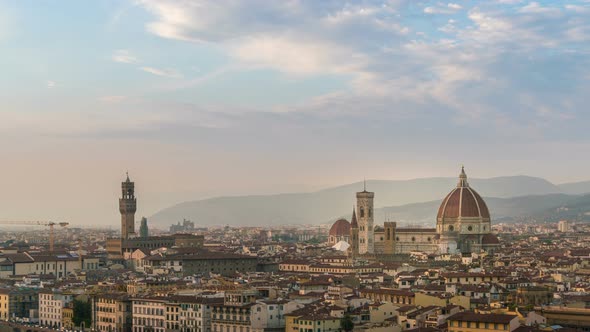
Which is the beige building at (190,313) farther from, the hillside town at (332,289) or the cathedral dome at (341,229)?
the cathedral dome at (341,229)

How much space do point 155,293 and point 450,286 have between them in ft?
68.2

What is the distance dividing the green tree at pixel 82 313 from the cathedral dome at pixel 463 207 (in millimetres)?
70818

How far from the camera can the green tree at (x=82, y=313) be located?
7862 cm

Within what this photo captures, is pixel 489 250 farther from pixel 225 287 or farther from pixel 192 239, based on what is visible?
pixel 225 287

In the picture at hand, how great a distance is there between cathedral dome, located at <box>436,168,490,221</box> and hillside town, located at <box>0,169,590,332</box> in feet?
0.60

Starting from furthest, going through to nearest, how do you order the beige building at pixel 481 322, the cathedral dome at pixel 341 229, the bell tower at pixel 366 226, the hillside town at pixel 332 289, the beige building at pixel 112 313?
the cathedral dome at pixel 341 229
the bell tower at pixel 366 226
the beige building at pixel 112 313
the hillside town at pixel 332 289
the beige building at pixel 481 322

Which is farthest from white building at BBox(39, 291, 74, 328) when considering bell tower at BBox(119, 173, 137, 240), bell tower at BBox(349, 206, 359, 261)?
bell tower at BBox(119, 173, 137, 240)

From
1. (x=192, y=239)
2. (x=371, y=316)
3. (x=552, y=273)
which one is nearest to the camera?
(x=371, y=316)

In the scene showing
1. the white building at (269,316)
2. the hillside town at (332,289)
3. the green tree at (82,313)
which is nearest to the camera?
the hillside town at (332,289)

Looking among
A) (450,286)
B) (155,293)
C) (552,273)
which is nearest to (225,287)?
(155,293)

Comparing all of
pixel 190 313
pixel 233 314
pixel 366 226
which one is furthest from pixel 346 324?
pixel 366 226

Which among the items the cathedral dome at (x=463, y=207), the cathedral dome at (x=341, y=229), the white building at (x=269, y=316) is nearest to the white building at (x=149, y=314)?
the white building at (x=269, y=316)

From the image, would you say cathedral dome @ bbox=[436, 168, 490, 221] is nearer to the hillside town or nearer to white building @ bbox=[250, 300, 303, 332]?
the hillside town

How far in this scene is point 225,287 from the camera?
78.8 m
